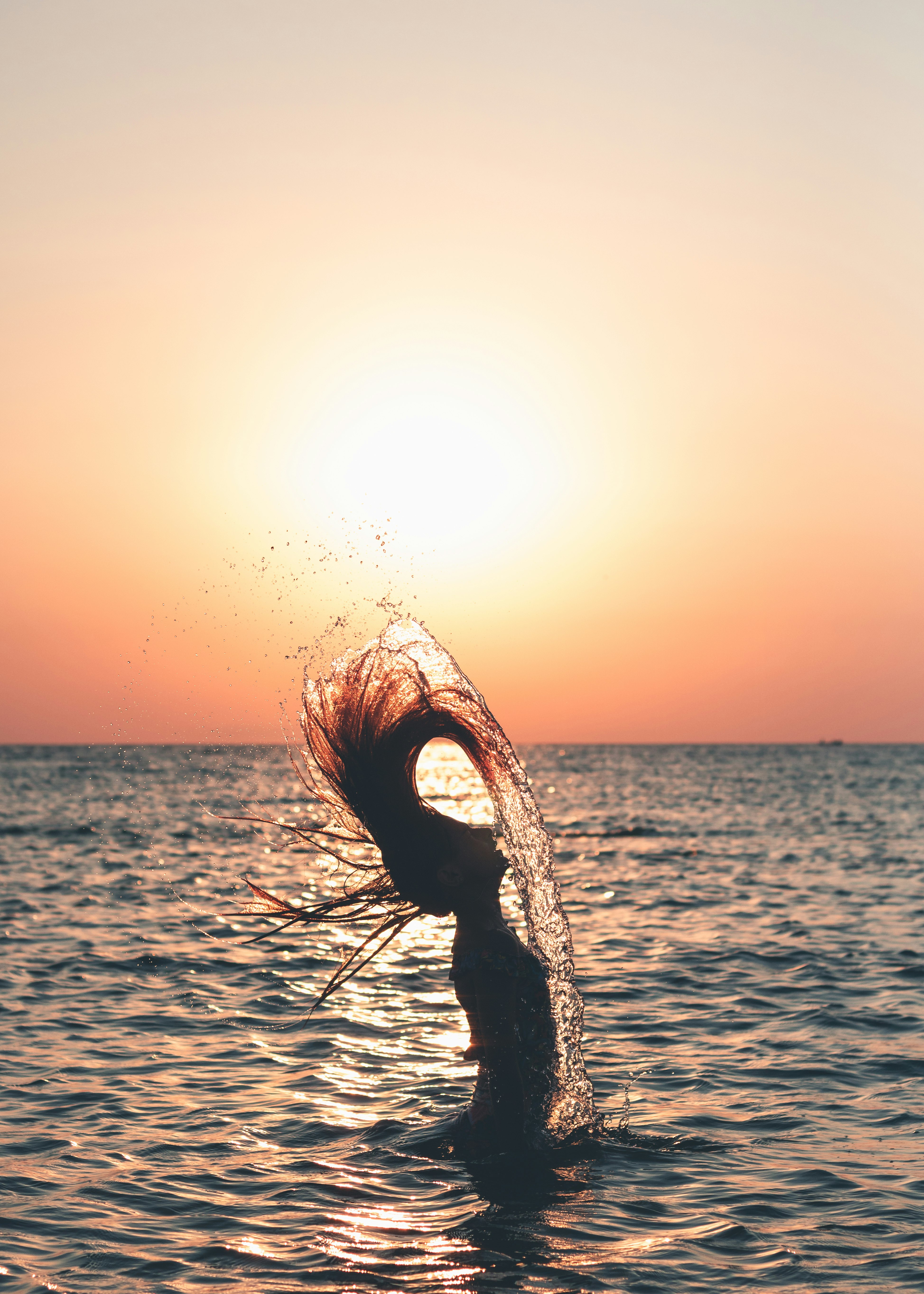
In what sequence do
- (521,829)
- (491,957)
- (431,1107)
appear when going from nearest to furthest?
(491,957), (521,829), (431,1107)

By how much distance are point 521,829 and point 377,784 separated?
1.95 metres

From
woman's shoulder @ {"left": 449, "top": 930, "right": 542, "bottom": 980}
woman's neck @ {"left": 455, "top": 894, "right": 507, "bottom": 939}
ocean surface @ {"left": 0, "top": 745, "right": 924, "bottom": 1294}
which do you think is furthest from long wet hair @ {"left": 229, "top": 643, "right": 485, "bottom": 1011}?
ocean surface @ {"left": 0, "top": 745, "right": 924, "bottom": 1294}

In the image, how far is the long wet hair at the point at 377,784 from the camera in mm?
6980

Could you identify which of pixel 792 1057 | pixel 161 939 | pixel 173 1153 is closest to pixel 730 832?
pixel 161 939

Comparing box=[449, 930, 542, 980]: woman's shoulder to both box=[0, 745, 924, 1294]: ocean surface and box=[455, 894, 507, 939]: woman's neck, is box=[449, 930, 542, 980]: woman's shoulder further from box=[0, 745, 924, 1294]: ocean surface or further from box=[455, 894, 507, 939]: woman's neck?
box=[0, 745, 924, 1294]: ocean surface

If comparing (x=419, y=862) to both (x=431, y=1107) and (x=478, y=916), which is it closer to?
(x=478, y=916)

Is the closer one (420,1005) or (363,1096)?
(363,1096)

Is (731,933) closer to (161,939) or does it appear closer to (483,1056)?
(161,939)

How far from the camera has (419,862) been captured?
23.0ft

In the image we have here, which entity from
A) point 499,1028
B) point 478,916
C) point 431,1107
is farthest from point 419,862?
point 431,1107

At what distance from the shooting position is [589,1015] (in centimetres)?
1259

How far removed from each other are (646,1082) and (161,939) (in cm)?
989

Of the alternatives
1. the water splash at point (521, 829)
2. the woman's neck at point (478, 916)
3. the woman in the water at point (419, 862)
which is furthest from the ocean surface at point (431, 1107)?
the woman's neck at point (478, 916)

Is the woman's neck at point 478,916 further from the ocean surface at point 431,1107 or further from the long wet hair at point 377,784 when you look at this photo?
the ocean surface at point 431,1107
